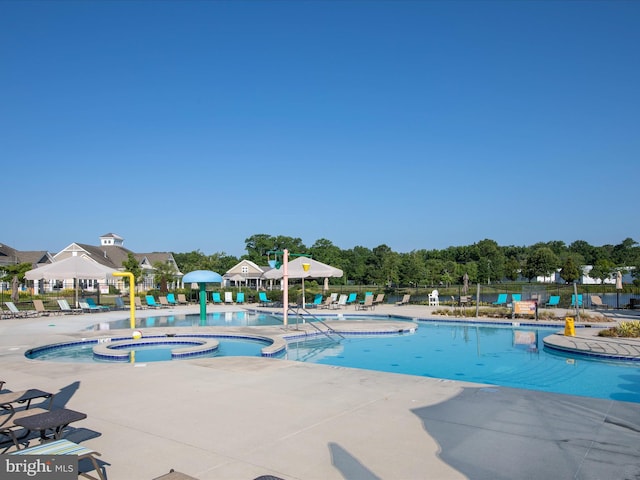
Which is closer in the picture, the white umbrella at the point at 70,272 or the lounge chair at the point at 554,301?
the white umbrella at the point at 70,272

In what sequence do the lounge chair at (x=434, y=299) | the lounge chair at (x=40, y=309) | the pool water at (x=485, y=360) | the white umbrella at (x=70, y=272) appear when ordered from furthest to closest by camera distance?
1. the lounge chair at (x=434, y=299)
2. the white umbrella at (x=70, y=272)
3. the lounge chair at (x=40, y=309)
4. the pool water at (x=485, y=360)

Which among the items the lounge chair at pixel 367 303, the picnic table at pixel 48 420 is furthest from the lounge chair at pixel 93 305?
the picnic table at pixel 48 420

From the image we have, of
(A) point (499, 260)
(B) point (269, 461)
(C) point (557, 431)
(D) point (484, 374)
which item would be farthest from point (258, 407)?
(A) point (499, 260)

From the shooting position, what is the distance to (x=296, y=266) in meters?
23.6

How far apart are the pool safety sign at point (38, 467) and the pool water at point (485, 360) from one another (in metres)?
8.37

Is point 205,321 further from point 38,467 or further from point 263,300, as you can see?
point 38,467

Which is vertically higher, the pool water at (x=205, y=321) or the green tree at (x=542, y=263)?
the green tree at (x=542, y=263)

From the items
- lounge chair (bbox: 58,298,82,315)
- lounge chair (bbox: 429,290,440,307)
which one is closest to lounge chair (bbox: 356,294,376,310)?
lounge chair (bbox: 429,290,440,307)

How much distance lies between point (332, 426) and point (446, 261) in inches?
2640

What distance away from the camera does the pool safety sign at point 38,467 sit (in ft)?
10.4

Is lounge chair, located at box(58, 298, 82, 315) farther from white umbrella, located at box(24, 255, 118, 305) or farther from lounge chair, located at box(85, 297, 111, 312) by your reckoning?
white umbrella, located at box(24, 255, 118, 305)

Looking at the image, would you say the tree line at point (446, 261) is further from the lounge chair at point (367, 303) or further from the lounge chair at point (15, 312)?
the lounge chair at point (15, 312)

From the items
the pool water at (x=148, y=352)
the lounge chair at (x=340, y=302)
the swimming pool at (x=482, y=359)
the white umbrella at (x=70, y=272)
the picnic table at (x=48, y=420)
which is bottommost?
the swimming pool at (x=482, y=359)

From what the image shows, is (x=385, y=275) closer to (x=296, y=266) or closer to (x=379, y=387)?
(x=296, y=266)
